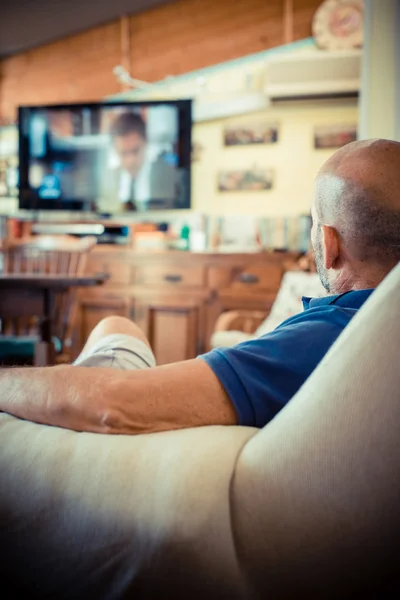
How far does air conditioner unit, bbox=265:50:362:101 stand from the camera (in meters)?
3.68

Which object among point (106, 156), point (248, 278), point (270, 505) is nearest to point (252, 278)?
point (248, 278)

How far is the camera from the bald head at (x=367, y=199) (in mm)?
862

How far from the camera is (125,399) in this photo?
66 cm

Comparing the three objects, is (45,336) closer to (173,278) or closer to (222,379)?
(173,278)

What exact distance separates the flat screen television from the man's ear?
320 cm

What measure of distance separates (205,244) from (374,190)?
Answer: 3267 mm

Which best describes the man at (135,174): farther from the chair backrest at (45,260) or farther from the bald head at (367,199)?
the bald head at (367,199)

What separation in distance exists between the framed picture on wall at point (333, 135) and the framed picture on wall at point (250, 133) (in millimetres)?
331

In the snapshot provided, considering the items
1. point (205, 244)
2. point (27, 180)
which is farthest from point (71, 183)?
point (205, 244)

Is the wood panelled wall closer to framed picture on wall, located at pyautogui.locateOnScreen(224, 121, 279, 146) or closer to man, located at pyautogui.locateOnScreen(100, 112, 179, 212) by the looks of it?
framed picture on wall, located at pyautogui.locateOnScreen(224, 121, 279, 146)

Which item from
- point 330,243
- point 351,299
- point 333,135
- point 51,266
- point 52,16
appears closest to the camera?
point 351,299

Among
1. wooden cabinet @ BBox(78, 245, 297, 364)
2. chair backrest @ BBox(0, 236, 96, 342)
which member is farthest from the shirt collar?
wooden cabinet @ BBox(78, 245, 297, 364)

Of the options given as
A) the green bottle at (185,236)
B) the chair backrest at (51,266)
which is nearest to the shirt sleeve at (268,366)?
the chair backrest at (51,266)

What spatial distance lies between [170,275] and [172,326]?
0.36 meters
